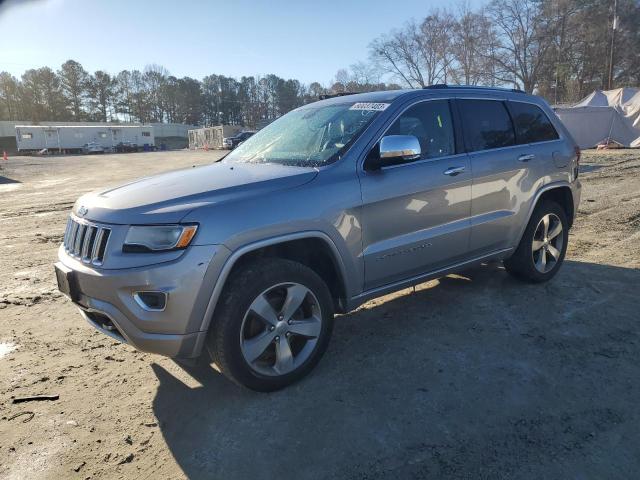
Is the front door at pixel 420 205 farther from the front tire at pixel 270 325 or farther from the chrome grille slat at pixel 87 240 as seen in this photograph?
the chrome grille slat at pixel 87 240

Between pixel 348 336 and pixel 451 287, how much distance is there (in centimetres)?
157

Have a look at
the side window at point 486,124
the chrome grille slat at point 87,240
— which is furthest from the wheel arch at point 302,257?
the side window at point 486,124

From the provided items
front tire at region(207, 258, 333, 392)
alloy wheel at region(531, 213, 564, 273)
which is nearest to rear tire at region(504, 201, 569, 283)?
alloy wheel at region(531, 213, 564, 273)

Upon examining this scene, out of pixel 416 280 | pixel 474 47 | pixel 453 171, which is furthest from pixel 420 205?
pixel 474 47

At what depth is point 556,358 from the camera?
135 inches

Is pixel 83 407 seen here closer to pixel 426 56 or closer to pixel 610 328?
pixel 610 328

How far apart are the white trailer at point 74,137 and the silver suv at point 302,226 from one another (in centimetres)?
7079

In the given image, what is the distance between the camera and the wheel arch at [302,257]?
2.77 meters

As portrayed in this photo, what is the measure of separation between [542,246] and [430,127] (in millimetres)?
1916

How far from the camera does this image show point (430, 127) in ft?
12.9

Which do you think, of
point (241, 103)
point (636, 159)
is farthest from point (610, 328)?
point (241, 103)

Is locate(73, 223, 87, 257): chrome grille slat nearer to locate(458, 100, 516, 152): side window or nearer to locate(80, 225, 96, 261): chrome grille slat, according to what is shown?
locate(80, 225, 96, 261): chrome grille slat

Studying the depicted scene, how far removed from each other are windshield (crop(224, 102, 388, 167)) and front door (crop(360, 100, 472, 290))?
27 centimetres

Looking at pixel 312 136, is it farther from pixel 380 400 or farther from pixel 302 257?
pixel 380 400
